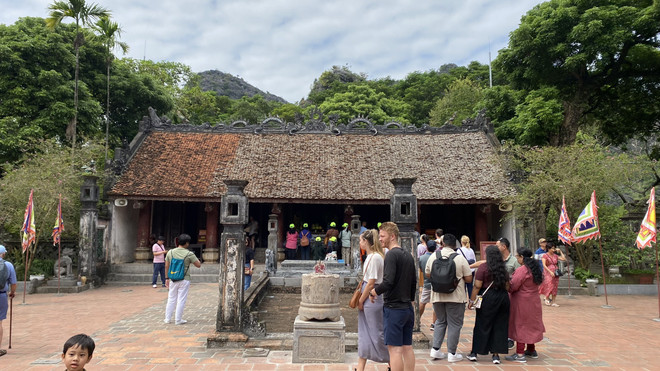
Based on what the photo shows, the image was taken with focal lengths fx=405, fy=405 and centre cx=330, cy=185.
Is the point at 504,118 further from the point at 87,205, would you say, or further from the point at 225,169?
the point at 87,205

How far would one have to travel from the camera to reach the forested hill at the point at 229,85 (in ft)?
240

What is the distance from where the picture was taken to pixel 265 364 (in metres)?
5.37

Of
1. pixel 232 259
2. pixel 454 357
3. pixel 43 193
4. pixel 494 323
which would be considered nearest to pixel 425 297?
pixel 454 357

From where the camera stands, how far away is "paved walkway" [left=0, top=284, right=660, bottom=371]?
5.41 meters

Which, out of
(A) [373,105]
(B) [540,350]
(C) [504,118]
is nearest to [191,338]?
(B) [540,350]

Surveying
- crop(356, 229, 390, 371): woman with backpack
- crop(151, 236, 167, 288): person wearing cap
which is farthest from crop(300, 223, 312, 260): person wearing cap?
crop(356, 229, 390, 371): woman with backpack

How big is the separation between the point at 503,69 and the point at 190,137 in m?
15.1

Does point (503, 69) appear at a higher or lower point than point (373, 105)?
lower

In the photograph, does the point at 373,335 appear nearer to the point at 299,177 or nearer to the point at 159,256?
the point at 159,256

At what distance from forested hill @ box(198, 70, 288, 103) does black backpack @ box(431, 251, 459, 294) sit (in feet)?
232

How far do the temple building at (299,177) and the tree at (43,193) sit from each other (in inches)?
58.4

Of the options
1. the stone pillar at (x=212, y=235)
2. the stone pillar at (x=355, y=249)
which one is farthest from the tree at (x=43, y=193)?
the stone pillar at (x=355, y=249)

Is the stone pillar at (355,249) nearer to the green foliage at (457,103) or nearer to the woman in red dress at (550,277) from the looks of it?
the woman in red dress at (550,277)

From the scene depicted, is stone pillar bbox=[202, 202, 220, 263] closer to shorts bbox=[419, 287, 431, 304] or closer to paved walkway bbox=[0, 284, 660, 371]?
paved walkway bbox=[0, 284, 660, 371]
